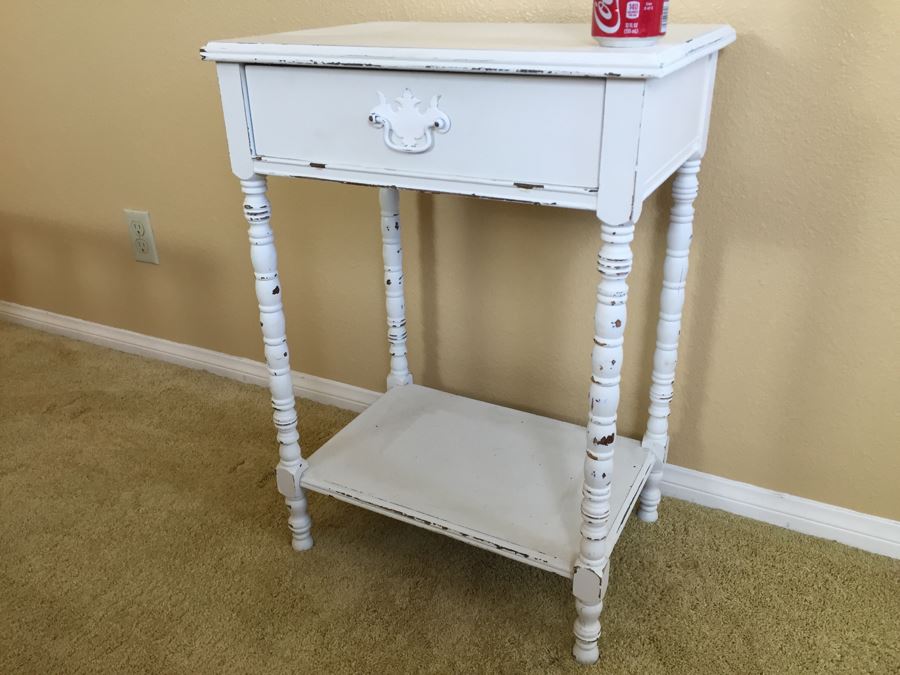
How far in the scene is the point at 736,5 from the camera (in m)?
0.92

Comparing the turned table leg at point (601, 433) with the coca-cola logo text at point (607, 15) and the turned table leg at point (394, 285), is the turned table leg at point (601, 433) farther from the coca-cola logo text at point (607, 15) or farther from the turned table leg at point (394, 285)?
the turned table leg at point (394, 285)

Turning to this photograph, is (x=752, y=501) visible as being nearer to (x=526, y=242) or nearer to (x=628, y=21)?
(x=526, y=242)

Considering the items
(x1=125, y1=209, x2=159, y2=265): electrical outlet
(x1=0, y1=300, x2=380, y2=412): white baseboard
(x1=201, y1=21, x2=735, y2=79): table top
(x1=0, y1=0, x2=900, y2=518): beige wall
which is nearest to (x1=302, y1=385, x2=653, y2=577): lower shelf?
(x1=0, y1=0, x2=900, y2=518): beige wall

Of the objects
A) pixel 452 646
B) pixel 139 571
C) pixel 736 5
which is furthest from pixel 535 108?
pixel 139 571

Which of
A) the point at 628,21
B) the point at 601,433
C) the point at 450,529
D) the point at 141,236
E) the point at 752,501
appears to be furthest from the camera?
the point at 141,236

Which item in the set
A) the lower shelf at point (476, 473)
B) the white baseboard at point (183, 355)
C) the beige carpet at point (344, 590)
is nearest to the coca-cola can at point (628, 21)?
the lower shelf at point (476, 473)

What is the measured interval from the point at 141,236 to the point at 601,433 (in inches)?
45.1

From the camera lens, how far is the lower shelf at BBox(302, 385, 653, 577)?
0.96m

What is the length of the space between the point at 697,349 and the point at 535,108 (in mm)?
540

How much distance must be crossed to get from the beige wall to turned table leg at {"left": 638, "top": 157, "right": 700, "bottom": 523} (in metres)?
0.06

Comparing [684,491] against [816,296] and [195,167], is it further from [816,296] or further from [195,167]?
[195,167]

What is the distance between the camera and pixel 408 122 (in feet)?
2.54

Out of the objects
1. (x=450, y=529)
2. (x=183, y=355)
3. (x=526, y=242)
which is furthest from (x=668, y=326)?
(x=183, y=355)

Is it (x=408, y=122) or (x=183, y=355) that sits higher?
(x=408, y=122)
